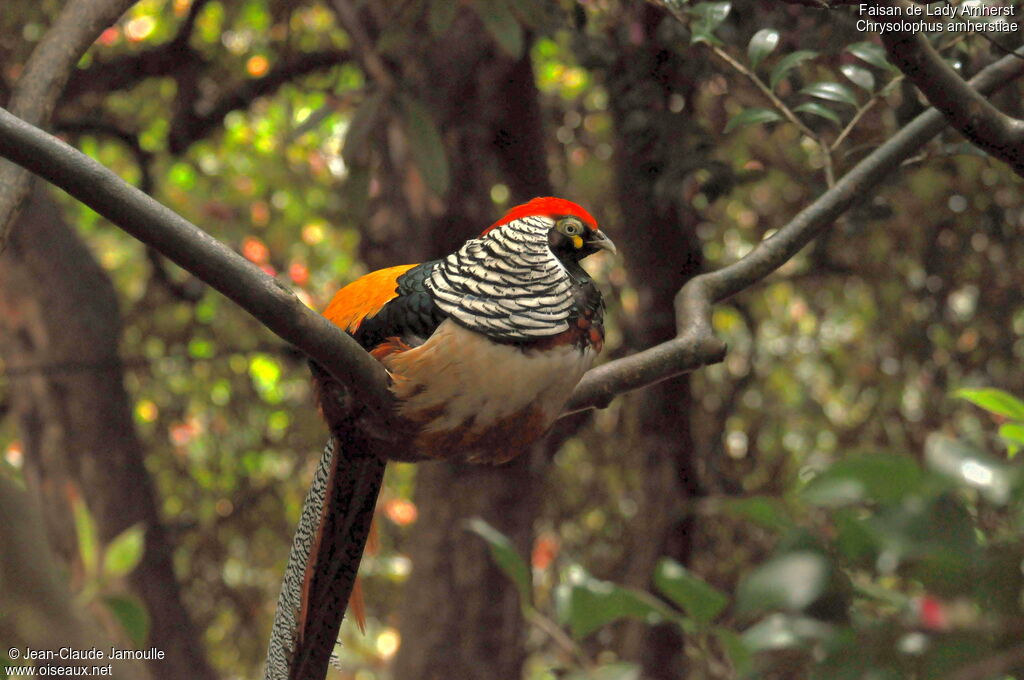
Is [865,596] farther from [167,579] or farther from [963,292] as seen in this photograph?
[963,292]

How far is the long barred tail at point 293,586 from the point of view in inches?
36.5

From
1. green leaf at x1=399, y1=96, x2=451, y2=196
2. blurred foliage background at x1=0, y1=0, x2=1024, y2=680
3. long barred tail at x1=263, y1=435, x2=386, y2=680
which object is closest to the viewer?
long barred tail at x1=263, y1=435, x2=386, y2=680

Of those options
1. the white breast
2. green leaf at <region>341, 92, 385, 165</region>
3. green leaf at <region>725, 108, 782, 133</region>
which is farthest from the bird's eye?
green leaf at <region>341, 92, 385, 165</region>

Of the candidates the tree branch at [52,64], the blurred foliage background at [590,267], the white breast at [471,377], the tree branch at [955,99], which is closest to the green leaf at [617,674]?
the blurred foliage background at [590,267]

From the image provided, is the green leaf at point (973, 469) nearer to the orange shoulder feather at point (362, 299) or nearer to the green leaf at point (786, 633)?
the green leaf at point (786, 633)

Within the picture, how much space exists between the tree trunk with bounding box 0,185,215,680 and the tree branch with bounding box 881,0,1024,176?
6.76ft

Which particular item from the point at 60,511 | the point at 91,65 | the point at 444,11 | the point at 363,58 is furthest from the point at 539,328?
the point at 91,65

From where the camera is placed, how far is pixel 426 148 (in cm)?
180

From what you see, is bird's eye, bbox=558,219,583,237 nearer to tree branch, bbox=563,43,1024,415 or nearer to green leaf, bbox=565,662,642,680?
tree branch, bbox=563,43,1024,415

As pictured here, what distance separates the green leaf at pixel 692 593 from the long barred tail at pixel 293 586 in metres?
0.42

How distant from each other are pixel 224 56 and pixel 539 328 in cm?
285

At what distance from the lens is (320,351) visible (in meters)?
0.80

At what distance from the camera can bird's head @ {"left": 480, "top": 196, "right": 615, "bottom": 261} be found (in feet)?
3.14

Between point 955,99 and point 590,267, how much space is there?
237 centimetres
